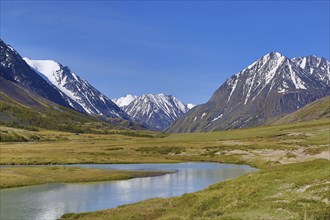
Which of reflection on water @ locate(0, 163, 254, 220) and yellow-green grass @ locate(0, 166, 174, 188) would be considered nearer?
reflection on water @ locate(0, 163, 254, 220)

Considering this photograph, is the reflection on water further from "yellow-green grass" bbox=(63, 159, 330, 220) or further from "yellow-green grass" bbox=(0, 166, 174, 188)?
"yellow-green grass" bbox=(63, 159, 330, 220)

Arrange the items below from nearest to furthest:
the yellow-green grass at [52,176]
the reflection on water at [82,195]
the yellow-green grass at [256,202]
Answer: the yellow-green grass at [256,202] < the reflection on water at [82,195] < the yellow-green grass at [52,176]

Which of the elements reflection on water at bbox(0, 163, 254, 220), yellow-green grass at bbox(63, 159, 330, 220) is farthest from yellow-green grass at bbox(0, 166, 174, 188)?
yellow-green grass at bbox(63, 159, 330, 220)

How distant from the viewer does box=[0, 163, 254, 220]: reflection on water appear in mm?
53250

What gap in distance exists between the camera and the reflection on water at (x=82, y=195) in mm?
53250

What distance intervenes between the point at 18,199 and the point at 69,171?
33.9 metres

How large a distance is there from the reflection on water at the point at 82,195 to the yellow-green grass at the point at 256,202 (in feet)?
18.7

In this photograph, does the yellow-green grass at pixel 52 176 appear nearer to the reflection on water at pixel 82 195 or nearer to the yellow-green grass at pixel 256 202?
the reflection on water at pixel 82 195

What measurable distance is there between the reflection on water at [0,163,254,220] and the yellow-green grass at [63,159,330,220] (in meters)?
5.69

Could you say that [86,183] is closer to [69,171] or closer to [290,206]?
[69,171]

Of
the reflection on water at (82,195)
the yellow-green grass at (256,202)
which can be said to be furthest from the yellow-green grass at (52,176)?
the yellow-green grass at (256,202)

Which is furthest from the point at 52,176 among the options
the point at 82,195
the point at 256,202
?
the point at 256,202

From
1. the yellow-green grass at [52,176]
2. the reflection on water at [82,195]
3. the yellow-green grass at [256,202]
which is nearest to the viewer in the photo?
the yellow-green grass at [256,202]

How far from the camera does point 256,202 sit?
41.1 meters
